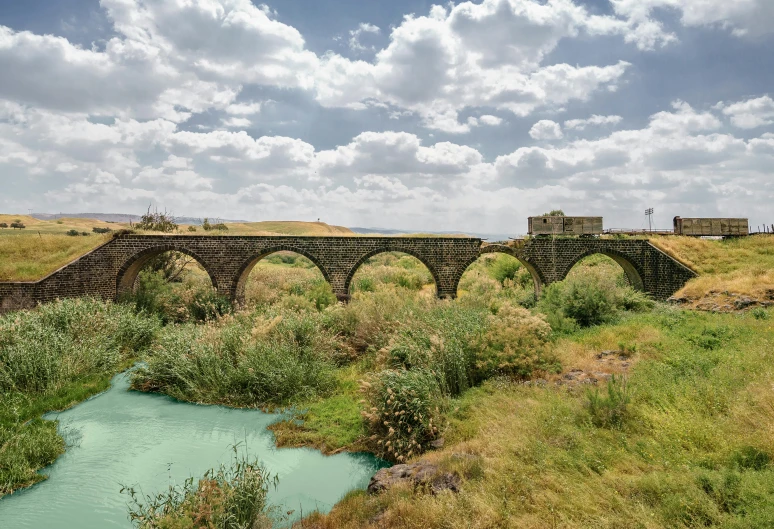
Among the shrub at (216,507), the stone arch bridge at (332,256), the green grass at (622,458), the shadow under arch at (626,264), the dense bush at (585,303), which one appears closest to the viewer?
the green grass at (622,458)

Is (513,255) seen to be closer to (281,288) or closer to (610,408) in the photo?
(281,288)

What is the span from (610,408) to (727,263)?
1720cm

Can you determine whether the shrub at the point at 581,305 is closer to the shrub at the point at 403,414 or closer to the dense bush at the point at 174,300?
the shrub at the point at 403,414

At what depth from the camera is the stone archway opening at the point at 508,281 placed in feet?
67.3

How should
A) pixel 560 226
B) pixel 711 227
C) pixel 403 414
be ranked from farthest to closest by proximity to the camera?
1. pixel 711 227
2. pixel 560 226
3. pixel 403 414

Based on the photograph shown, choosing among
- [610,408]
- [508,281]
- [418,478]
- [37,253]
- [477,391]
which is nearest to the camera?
[418,478]

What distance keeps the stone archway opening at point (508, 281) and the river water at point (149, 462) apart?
9572 millimetres

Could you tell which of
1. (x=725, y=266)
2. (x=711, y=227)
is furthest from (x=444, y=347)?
(x=711, y=227)

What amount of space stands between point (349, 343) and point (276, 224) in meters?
65.9

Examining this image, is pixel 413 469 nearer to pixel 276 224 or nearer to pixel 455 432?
pixel 455 432

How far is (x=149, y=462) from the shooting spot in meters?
9.09

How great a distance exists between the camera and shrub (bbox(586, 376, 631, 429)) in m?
7.70

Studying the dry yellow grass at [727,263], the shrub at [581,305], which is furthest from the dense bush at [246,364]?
the dry yellow grass at [727,263]

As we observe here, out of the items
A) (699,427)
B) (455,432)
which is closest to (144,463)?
(455,432)
